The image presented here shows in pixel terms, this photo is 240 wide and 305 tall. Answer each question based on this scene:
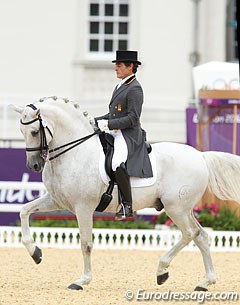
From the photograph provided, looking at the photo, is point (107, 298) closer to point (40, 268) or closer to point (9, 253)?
point (40, 268)

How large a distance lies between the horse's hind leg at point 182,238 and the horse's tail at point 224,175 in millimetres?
459

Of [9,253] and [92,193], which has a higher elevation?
[92,193]

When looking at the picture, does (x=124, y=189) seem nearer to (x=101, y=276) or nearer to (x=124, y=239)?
(x=101, y=276)

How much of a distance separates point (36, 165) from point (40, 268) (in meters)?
2.34

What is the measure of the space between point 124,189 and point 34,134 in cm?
96

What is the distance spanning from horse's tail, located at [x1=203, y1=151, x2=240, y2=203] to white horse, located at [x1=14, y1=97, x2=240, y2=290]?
3 cm

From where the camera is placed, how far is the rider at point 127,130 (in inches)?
412

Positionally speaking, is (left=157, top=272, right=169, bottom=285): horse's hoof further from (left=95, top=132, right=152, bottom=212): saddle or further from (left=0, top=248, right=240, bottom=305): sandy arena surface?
(left=95, top=132, right=152, bottom=212): saddle

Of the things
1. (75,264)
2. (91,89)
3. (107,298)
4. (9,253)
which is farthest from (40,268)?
(91,89)

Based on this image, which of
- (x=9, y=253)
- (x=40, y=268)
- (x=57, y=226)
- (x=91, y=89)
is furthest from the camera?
(x=91, y=89)

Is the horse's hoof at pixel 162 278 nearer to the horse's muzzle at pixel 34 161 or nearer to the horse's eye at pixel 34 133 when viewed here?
the horse's muzzle at pixel 34 161

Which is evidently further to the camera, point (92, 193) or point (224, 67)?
point (224, 67)

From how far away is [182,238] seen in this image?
35.1 ft

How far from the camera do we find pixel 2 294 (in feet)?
33.2
